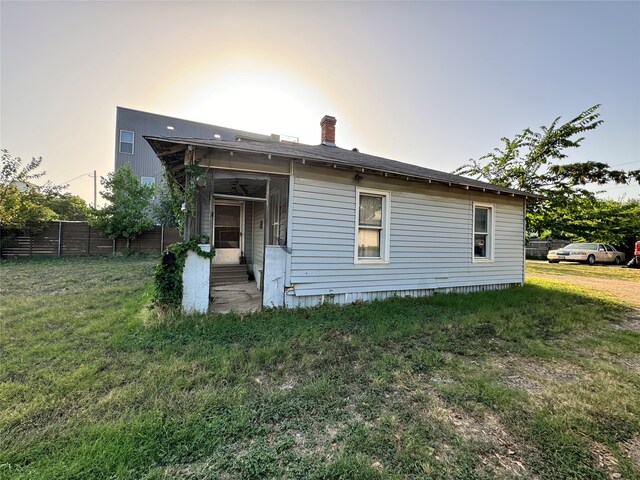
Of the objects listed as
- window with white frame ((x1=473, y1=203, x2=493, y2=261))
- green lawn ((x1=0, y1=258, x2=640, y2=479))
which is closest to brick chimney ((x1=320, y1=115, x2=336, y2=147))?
window with white frame ((x1=473, y1=203, x2=493, y2=261))

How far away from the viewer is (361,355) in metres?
3.59

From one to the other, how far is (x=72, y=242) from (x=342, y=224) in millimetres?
14695

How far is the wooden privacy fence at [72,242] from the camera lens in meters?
12.3

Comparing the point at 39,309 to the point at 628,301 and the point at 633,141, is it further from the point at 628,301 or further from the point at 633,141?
the point at 633,141

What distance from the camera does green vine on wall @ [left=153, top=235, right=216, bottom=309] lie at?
4707 millimetres

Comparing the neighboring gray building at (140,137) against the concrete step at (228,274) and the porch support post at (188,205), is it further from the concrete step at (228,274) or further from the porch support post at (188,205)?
the porch support post at (188,205)

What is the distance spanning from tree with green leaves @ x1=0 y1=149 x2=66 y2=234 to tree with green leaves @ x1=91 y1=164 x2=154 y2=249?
7.29 feet

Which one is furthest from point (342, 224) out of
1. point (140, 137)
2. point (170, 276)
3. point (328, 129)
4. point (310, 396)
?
point (140, 137)

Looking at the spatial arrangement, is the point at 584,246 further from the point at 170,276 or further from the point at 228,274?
the point at 170,276

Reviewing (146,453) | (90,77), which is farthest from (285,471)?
(90,77)

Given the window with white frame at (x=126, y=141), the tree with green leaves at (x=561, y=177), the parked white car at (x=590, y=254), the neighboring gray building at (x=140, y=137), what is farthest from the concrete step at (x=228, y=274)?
the parked white car at (x=590, y=254)

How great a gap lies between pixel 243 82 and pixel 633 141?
19520 millimetres

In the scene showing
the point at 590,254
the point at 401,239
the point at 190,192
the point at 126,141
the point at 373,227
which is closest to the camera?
the point at 190,192

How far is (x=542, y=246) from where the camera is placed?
23.3m
